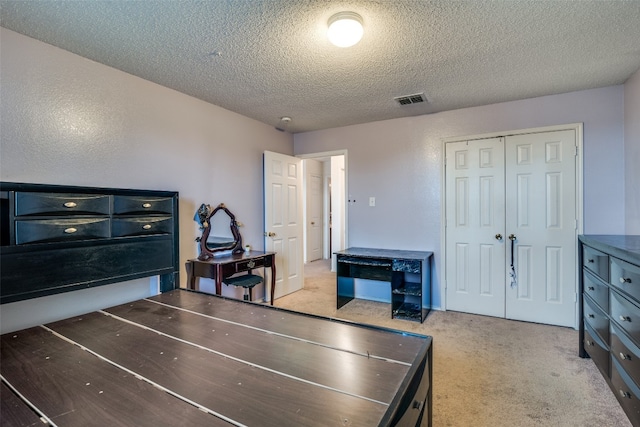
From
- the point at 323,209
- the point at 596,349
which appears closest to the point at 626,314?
the point at 596,349

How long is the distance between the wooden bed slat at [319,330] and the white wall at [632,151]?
107 inches

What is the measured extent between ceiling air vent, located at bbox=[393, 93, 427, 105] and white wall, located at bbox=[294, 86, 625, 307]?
0.52 meters

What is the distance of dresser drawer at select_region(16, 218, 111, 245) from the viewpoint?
1745 mm

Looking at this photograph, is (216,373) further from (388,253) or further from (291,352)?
(388,253)

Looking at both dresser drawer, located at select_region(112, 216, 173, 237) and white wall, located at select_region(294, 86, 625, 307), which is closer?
dresser drawer, located at select_region(112, 216, 173, 237)

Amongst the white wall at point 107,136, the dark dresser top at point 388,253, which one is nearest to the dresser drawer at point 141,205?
the white wall at point 107,136

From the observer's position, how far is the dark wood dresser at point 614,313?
162 cm

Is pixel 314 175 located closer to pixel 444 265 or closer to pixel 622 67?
pixel 444 265

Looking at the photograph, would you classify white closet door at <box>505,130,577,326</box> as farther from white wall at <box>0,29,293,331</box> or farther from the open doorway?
the open doorway

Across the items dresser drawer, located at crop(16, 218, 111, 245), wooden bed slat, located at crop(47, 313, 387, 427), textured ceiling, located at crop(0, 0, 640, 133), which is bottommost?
wooden bed slat, located at crop(47, 313, 387, 427)

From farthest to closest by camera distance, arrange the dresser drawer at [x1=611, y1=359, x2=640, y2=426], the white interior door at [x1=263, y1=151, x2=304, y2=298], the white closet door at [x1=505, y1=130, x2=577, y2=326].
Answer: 1. the white interior door at [x1=263, y1=151, x2=304, y2=298]
2. the white closet door at [x1=505, y1=130, x2=577, y2=326]
3. the dresser drawer at [x1=611, y1=359, x2=640, y2=426]

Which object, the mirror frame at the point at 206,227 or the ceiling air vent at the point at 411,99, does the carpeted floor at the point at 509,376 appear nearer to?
the mirror frame at the point at 206,227

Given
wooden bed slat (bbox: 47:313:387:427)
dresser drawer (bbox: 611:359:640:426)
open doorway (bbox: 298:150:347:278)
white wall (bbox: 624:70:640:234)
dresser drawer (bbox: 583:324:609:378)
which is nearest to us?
wooden bed slat (bbox: 47:313:387:427)

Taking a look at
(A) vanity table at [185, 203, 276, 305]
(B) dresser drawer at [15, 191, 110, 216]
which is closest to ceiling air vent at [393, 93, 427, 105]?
(A) vanity table at [185, 203, 276, 305]
